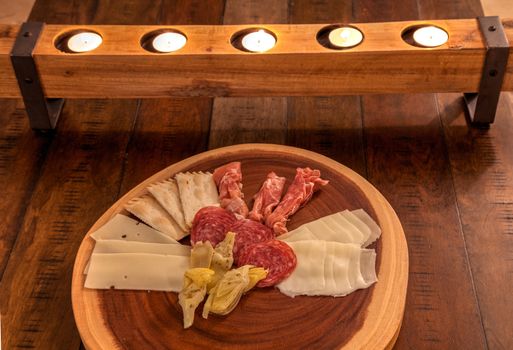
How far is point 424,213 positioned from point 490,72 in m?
0.57

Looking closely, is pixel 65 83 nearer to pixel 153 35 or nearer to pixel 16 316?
pixel 153 35

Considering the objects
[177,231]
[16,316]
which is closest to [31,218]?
[16,316]

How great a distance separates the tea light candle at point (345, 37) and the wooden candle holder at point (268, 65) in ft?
0.09

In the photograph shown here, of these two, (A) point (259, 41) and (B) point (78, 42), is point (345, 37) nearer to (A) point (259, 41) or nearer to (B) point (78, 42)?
(A) point (259, 41)

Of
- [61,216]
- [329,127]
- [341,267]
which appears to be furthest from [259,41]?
[341,267]

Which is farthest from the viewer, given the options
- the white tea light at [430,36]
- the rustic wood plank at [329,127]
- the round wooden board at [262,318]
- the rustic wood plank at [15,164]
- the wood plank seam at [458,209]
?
the rustic wood plank at [329,127]

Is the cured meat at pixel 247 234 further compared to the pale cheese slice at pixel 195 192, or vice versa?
the pale cheese slice at pixel 195 192

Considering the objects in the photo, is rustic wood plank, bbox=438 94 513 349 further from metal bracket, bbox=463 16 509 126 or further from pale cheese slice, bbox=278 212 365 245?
pale cheese slice, bbox=278 212 365 245

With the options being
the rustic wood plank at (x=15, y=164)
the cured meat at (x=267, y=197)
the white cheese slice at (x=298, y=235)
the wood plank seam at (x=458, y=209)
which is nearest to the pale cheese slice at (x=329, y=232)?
the white cheese slice at (x=298, y=235)

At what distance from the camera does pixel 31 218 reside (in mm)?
2750

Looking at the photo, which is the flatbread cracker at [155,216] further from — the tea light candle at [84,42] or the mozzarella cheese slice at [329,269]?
the tea light candle at [84,42]

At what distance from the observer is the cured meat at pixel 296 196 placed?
2.31m

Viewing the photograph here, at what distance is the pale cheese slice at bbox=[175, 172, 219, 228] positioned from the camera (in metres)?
2.35

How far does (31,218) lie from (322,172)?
102cm
